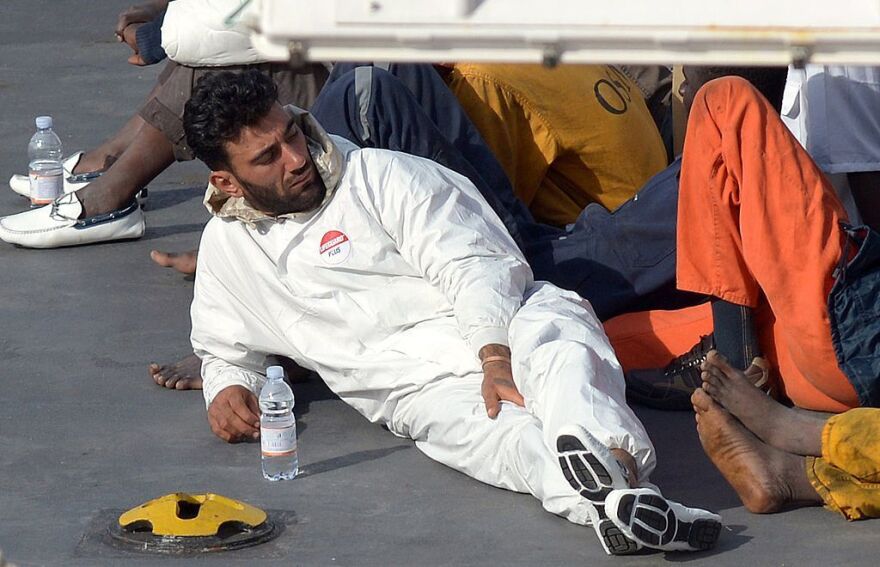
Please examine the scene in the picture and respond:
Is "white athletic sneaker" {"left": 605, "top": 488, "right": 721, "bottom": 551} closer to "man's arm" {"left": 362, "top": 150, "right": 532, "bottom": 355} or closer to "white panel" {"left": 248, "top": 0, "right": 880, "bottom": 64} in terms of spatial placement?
"man's arm" {"left": 362, "top": 150, "right": 532, "bottom": 355}

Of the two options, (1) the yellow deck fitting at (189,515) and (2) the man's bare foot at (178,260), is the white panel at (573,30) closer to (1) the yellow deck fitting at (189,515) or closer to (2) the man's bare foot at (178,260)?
(1) the yellow deck fitting at (189,515)

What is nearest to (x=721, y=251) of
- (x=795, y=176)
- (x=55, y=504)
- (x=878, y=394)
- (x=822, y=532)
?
(x=795, y=176)

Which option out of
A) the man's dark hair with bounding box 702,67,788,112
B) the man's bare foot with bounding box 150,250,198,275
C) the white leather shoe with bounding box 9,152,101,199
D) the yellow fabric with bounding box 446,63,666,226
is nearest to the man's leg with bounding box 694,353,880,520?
the man's dark hair with bounding box 702,67,788,112

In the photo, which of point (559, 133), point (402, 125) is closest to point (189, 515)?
point (402, 125)

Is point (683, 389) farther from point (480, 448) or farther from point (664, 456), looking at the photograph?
point (480, 448)

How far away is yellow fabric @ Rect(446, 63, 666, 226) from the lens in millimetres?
5297

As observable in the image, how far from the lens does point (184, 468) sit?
4.16 m

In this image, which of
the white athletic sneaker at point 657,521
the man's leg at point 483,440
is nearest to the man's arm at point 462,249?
the man's leg at point 483,440

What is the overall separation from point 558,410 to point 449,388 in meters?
0.56

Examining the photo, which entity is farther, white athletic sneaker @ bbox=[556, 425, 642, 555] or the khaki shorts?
the khaki shorts

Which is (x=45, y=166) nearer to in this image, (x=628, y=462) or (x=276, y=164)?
(x=276, y=164)

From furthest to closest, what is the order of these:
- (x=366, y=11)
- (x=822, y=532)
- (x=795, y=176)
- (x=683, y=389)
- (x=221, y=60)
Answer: (x=221, y=60) < (x=683, y=389) < (x=795, y=176) < (x=822, y=532) < (x=366, y=11)

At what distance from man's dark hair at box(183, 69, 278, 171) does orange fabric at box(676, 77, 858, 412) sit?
1.17m

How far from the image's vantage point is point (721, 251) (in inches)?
162
